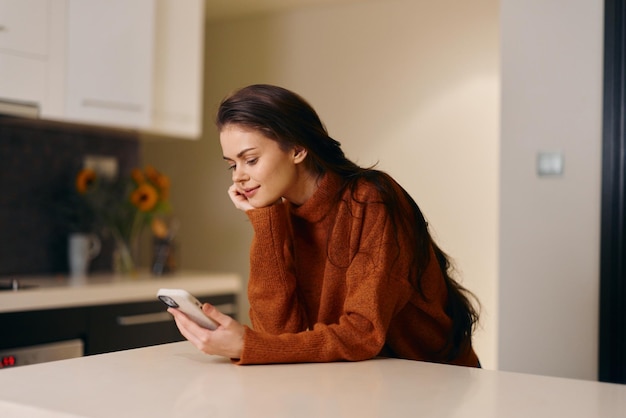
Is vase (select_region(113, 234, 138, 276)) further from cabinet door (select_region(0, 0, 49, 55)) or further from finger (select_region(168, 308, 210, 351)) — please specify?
finger (select_region(168, 308, 210, 351))

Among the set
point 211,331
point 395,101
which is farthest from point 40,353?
point 395,101

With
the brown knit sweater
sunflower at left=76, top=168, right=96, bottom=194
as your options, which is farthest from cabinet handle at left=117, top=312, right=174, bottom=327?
the brown knit sweater

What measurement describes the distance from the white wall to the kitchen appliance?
1.64m

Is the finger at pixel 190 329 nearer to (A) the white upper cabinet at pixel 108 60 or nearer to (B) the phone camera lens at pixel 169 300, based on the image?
(B) the phone camera lens at pixel 169 300

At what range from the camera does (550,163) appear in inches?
117

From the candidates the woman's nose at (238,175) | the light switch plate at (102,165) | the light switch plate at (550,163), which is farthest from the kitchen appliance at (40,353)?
the light switch plate at (550,163)

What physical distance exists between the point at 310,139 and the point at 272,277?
0.30m

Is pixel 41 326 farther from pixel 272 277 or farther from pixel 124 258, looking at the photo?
pixel 272 277

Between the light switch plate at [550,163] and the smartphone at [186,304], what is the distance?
1911 mm

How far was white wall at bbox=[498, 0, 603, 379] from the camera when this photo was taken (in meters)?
2.90

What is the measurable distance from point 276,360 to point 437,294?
1.48 ft

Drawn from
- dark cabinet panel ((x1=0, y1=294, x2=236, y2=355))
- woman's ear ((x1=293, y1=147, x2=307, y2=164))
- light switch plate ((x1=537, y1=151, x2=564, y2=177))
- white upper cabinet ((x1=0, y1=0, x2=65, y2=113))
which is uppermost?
white upper cabinet ((x1=0, y1=0, x2=65, y2=113))

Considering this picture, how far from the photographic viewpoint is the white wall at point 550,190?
2.90m

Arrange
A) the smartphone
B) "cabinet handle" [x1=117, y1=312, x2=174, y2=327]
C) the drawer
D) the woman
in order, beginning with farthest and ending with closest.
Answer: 1. "cabinet handle" [x1=117, y1=312, x2=174, y2=327]
2. the drawer
3. the woman
4. the smartphone
